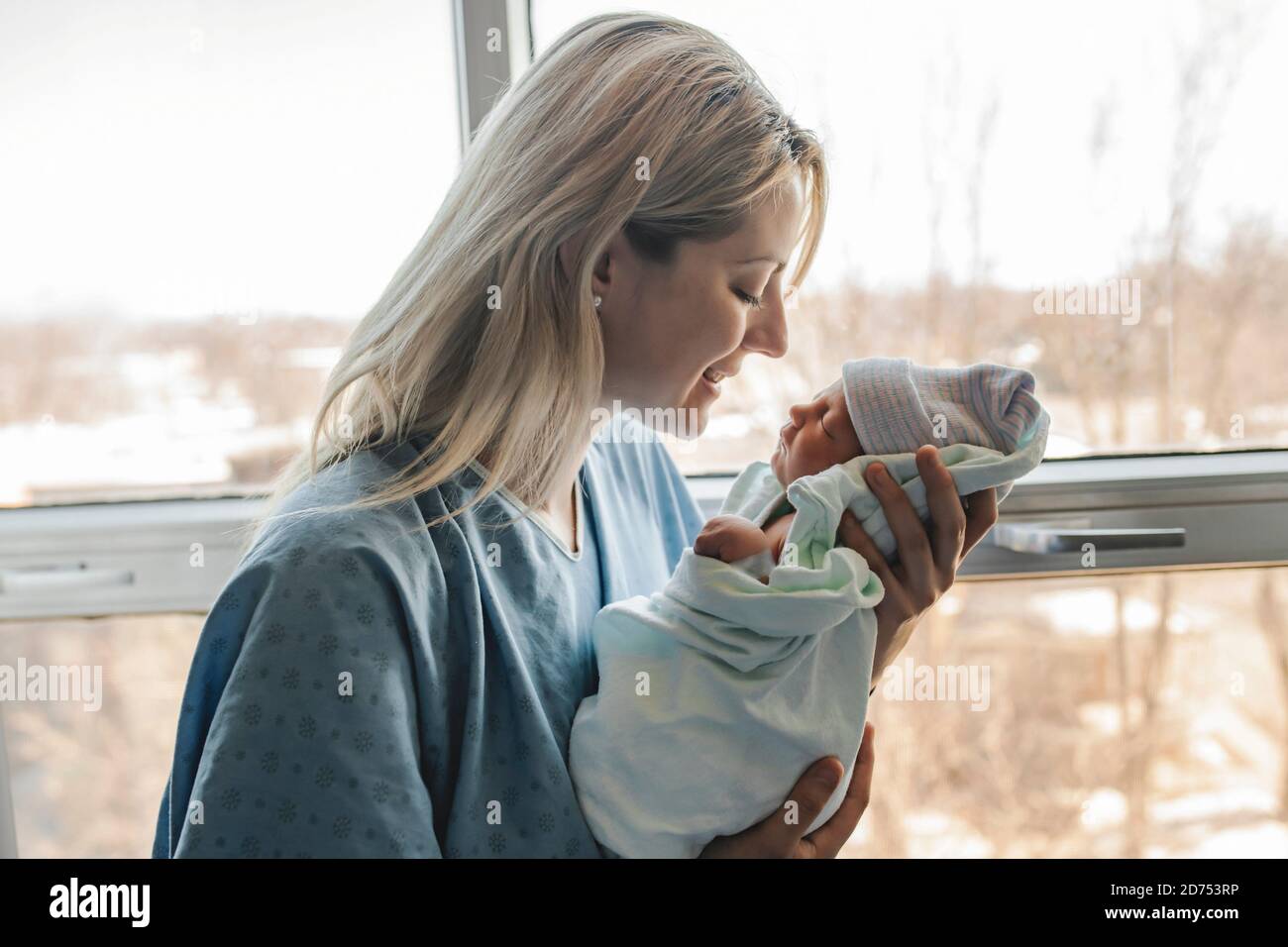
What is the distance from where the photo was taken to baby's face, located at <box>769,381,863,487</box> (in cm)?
106

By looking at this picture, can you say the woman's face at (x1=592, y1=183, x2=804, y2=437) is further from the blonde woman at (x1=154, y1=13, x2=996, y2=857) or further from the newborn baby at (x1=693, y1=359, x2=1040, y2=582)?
the newborn baby at (x1=693, y1=359, x2=1040, y2=582)

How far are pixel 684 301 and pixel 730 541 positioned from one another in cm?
27

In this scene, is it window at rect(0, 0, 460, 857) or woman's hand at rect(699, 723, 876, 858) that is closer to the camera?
woman's hand at rect(699, 723, 876, 858)

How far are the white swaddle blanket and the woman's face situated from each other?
212mm

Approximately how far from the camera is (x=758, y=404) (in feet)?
4.99

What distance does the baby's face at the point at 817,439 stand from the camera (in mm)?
1061

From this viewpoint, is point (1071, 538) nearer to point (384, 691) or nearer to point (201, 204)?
point (384, 691)

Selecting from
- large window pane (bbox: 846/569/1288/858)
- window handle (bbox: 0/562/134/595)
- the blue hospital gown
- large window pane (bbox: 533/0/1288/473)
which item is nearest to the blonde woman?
the blue hospital gown

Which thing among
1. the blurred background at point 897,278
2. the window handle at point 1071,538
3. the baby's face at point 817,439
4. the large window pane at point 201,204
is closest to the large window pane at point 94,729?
the blurred background at point 897,278

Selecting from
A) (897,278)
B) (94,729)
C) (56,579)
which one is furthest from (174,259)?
(897,278)

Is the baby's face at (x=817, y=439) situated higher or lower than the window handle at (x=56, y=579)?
higher

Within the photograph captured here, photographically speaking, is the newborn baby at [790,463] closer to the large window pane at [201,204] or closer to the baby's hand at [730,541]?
the baby's hand at [730,541]

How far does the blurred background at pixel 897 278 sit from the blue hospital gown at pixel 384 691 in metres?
0.67
